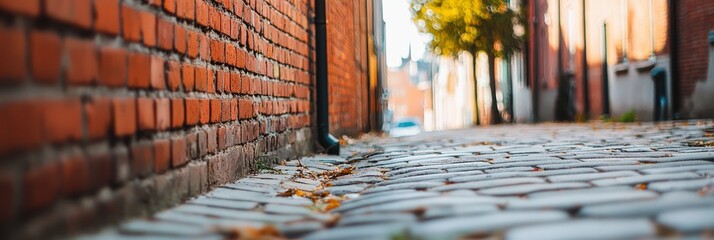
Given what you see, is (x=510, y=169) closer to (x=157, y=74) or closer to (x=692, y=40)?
(x=157, y=74)

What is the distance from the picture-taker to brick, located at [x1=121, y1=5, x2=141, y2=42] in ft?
8.02

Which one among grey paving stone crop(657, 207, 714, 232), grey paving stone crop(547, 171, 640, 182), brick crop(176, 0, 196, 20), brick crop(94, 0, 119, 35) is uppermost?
brick crop(176, 0, 196, 20)

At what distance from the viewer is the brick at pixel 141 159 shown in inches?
98.3

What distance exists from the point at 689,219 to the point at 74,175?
1.60 m

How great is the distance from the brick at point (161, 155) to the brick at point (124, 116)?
0.23 m

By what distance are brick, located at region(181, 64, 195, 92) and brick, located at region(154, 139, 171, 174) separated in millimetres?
321

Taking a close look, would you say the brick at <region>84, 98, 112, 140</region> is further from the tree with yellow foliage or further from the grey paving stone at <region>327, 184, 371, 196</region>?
the tree with yellow foliage

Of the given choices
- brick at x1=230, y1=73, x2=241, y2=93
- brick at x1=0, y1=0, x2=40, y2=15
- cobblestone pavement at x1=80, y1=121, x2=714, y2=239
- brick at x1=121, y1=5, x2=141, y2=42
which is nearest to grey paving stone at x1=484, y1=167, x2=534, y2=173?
cobblestone pavement at x1=80, y1=121, x2=714, y2=239

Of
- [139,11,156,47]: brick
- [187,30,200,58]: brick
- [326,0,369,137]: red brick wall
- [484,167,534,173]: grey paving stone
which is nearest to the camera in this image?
[139,11,156,47]: brick

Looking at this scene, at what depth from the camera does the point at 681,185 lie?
307 centimetres

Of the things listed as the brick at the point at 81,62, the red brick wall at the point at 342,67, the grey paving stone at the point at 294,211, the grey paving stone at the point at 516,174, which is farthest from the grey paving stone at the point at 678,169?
the red brick wall at the point at 342,67

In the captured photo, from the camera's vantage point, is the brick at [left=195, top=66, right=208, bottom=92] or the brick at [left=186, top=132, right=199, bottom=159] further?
the brick at [left=195, top=66, right=208, bottom=92]

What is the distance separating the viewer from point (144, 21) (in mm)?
2639

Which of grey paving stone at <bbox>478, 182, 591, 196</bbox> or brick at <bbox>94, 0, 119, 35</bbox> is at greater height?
brick at <bbox>94, 0, 119, 35</bbox>
